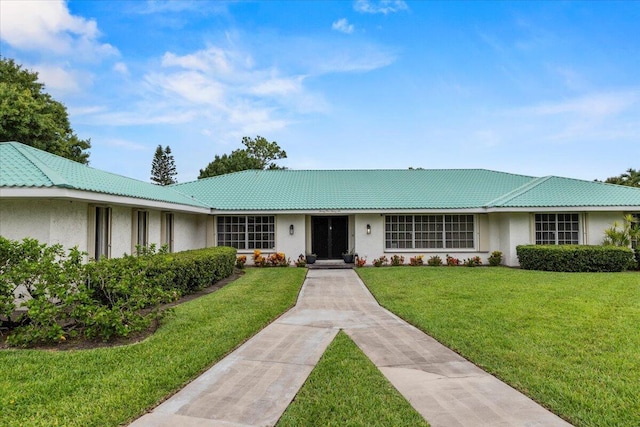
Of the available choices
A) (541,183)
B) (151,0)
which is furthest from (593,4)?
(151,0)

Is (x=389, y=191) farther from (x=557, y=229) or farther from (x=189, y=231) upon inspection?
(x=189, y=231)

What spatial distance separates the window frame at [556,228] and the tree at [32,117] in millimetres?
28982

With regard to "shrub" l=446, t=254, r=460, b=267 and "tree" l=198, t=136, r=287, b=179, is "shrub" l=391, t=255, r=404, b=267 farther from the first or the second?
"tree" l=198, t=136, r=287, b=179

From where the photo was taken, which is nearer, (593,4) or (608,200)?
(593,4)

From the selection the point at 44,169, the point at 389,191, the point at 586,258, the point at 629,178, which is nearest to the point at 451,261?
the point at 389,191

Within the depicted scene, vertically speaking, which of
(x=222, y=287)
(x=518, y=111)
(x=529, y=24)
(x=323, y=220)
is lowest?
(x=222, y=287)

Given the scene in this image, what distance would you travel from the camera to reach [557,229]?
16953 millimetres

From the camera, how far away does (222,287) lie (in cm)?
1189

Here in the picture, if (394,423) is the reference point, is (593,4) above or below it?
above

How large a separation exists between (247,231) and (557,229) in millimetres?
14314

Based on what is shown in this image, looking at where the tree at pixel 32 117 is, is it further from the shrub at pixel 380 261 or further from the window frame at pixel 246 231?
the shrub at pixel 380 261

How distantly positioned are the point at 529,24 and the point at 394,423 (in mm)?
15182

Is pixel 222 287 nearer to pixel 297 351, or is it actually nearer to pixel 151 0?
pixel 297 351

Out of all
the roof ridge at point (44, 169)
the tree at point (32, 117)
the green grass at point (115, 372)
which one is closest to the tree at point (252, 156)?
the tree at point (32, 117)
